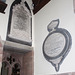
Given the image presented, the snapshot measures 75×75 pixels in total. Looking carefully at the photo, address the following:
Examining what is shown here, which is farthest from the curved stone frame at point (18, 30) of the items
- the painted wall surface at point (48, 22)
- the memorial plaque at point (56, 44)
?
the memorial plaque at point (56, 44)

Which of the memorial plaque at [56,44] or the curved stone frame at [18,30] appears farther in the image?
the curved stone frame at [18,30]

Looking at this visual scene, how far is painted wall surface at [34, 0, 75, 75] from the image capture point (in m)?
1.74

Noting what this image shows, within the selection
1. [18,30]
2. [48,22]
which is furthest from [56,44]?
[18,30]

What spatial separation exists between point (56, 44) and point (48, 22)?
1.54ft

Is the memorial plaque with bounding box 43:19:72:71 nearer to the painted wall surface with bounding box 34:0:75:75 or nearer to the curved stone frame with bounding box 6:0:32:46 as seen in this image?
the painted wall surface with bounding box 34:0:75:75

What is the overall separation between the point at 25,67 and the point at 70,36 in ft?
3.64

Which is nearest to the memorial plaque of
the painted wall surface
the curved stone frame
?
the painted wall surface

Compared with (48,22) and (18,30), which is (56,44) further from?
(18,30)

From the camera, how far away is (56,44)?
6.48ft

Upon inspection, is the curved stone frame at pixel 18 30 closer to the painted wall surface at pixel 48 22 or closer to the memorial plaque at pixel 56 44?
the painted wall surface at pixel 48 22

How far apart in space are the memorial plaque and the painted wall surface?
6cm

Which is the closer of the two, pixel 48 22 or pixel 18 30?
pixel 48 22

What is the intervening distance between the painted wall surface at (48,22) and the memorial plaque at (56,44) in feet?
0.20

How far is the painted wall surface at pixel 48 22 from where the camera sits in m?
1.74
